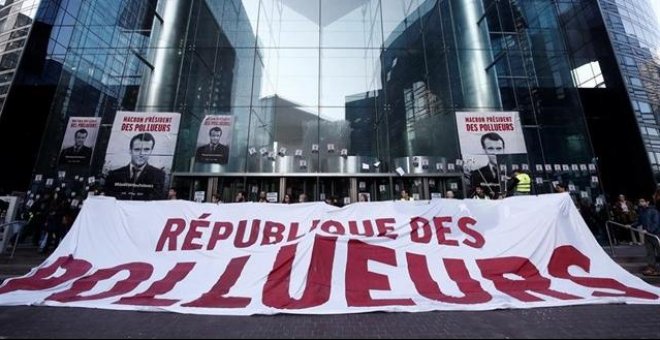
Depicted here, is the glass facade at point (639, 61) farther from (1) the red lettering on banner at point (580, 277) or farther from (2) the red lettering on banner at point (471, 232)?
(2) the red lettering on banner at point (471, 232)

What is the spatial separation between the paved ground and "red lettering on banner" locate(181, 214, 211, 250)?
1.43 m

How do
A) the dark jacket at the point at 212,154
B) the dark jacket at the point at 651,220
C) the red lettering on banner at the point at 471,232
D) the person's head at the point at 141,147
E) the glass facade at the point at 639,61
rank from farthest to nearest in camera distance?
the glass facade at the point at 639,61, the dark jacket at the point at 212,154, the person's head at the point at 141,147, the dark jacket at the point at 651,220, the red lettering on banner at the point at 471,232

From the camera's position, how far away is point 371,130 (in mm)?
13016

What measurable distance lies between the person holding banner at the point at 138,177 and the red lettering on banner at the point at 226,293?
8.24 metres

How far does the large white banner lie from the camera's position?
13.2 feet

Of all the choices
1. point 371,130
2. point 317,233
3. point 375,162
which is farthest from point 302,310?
point 371,130

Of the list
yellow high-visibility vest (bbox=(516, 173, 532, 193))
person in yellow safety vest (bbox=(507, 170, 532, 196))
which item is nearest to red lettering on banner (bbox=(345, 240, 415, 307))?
person in yellow safety vest (bbox=(507, 170, 532, 196))

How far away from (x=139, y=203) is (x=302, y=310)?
4204 mm

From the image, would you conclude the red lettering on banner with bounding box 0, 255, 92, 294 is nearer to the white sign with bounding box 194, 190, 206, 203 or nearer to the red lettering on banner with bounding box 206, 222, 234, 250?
the red lettering on banner with bounding box 206, 222, 234, 250

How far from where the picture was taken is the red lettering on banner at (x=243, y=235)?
511 centimetres

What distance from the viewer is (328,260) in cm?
472

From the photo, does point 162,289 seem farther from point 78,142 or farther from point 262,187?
point 78,142

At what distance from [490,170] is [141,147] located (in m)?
14.4

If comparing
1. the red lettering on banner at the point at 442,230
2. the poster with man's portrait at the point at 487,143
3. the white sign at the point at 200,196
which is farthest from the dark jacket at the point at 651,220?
the white sign at the point at 200,196
